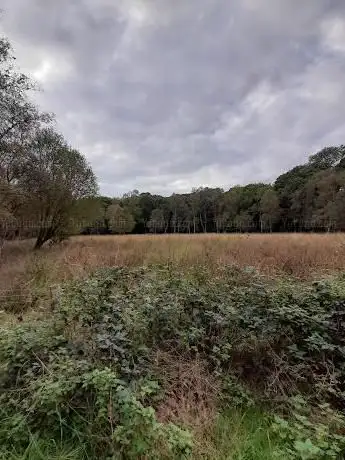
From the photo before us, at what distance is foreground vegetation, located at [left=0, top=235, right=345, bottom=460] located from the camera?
224 centimetres

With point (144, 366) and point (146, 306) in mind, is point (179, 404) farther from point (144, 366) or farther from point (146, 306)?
point (146, 306)

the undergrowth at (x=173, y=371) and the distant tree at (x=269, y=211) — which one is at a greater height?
the distant tree at (x=269, y=211)

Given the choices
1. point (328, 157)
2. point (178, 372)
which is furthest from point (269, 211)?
point (178, 372)

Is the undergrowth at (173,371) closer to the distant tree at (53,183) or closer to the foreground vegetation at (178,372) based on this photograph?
the foreground vegetation at (178,372)

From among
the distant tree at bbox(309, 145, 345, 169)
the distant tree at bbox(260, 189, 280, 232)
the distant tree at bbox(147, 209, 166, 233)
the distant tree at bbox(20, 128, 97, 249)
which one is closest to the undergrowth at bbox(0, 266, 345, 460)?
the distant tree at bbox(20, 128, 97, 249)

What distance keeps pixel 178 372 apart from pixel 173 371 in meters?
0.04

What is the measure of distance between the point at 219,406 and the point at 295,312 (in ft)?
4.00

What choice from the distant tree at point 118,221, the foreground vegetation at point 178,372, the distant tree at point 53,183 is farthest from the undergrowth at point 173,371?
the distant tree at point 118,221

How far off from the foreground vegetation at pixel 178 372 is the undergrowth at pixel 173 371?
0.01 metres

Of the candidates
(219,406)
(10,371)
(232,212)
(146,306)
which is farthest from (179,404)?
(232,212)

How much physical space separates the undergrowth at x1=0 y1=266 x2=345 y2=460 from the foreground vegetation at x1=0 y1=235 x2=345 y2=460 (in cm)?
1

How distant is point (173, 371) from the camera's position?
291 centimetres

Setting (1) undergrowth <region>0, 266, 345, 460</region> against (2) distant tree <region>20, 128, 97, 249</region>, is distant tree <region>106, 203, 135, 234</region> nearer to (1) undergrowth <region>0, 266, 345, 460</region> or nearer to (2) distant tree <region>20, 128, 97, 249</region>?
(2) distant tree <region>20, 128, 97, 249</region>

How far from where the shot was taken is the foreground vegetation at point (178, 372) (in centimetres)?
224
